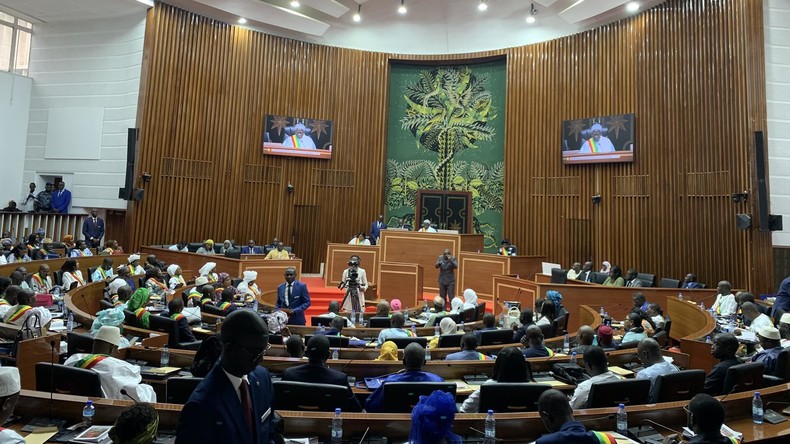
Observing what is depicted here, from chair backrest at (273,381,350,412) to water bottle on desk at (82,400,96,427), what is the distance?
1.01m

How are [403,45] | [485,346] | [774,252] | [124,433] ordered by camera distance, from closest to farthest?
[124,433], [485,346], [774,252], [403,45]

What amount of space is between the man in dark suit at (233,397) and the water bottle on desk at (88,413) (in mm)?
1623

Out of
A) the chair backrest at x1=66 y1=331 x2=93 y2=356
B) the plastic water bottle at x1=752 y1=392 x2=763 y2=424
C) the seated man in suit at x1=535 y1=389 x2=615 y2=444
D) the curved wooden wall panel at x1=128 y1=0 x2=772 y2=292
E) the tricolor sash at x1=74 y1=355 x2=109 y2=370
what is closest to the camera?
the seated man in suit at x1=535 y1=389 x2=615 y2=444

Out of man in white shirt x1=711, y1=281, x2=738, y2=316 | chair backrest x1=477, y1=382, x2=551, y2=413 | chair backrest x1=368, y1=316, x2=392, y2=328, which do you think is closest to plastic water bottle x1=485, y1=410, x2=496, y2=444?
chair backrest x1=477, y1=382, x2=551, y2=413

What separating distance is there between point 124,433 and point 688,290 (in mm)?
9624

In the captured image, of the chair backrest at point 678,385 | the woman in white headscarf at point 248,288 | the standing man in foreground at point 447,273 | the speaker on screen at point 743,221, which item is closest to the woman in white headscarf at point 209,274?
the woman in white headscarf at point 248,288

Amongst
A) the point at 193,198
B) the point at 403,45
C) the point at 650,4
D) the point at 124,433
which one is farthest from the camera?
the point at 403,45

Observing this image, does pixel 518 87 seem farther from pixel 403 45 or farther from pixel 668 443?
pixel 668 443

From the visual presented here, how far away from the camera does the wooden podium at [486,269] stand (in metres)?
12.2

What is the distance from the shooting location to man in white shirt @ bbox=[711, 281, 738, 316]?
8.05m

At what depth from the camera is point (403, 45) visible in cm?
1678

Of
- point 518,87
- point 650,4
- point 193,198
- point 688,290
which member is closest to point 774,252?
point 688,290

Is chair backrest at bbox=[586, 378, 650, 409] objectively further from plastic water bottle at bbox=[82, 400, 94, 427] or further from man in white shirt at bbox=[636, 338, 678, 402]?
plastic water bottle at bbox=[82, 400, 94, 427]

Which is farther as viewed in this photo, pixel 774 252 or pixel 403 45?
pixel 403 45
